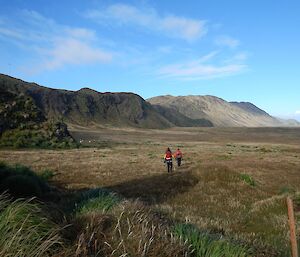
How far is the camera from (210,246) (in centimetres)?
601

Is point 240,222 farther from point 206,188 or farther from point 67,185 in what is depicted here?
point 67,185

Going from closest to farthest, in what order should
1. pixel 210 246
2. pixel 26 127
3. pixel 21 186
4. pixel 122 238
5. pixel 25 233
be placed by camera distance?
pixel 25 233
pixel 122 238
pixel 210 246
pixel 21 186
pixel 26 127

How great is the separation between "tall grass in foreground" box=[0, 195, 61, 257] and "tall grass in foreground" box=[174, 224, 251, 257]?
174cm

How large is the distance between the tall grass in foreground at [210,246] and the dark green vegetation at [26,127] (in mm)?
53008

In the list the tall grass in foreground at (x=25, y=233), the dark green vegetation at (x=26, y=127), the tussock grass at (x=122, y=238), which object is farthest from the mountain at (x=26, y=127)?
the tall grass in foreground at (x=25, y=233)

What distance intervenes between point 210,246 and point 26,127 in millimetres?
63143

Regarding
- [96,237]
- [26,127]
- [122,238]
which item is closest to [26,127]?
[26,127]

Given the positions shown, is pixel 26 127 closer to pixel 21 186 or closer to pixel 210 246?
pixel 21 186

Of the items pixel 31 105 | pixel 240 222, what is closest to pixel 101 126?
pixel 31 105

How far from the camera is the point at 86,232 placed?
5.92 meters

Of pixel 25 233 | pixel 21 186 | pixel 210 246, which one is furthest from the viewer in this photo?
pixel 21 186

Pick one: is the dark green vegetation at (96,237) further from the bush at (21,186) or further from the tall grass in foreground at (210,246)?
the bush at (21,186)

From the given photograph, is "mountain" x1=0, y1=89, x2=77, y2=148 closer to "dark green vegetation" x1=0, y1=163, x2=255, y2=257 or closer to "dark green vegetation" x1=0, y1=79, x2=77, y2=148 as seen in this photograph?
"dark green vegetation" x1=0, y1=79, x2=77, y2=148

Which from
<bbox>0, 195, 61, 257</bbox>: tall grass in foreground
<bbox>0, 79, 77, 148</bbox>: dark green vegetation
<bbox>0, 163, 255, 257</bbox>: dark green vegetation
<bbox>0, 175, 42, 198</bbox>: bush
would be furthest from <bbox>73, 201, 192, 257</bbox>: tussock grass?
<bbox>0, 79, 77, 148</bbox>: dark green vegetation
